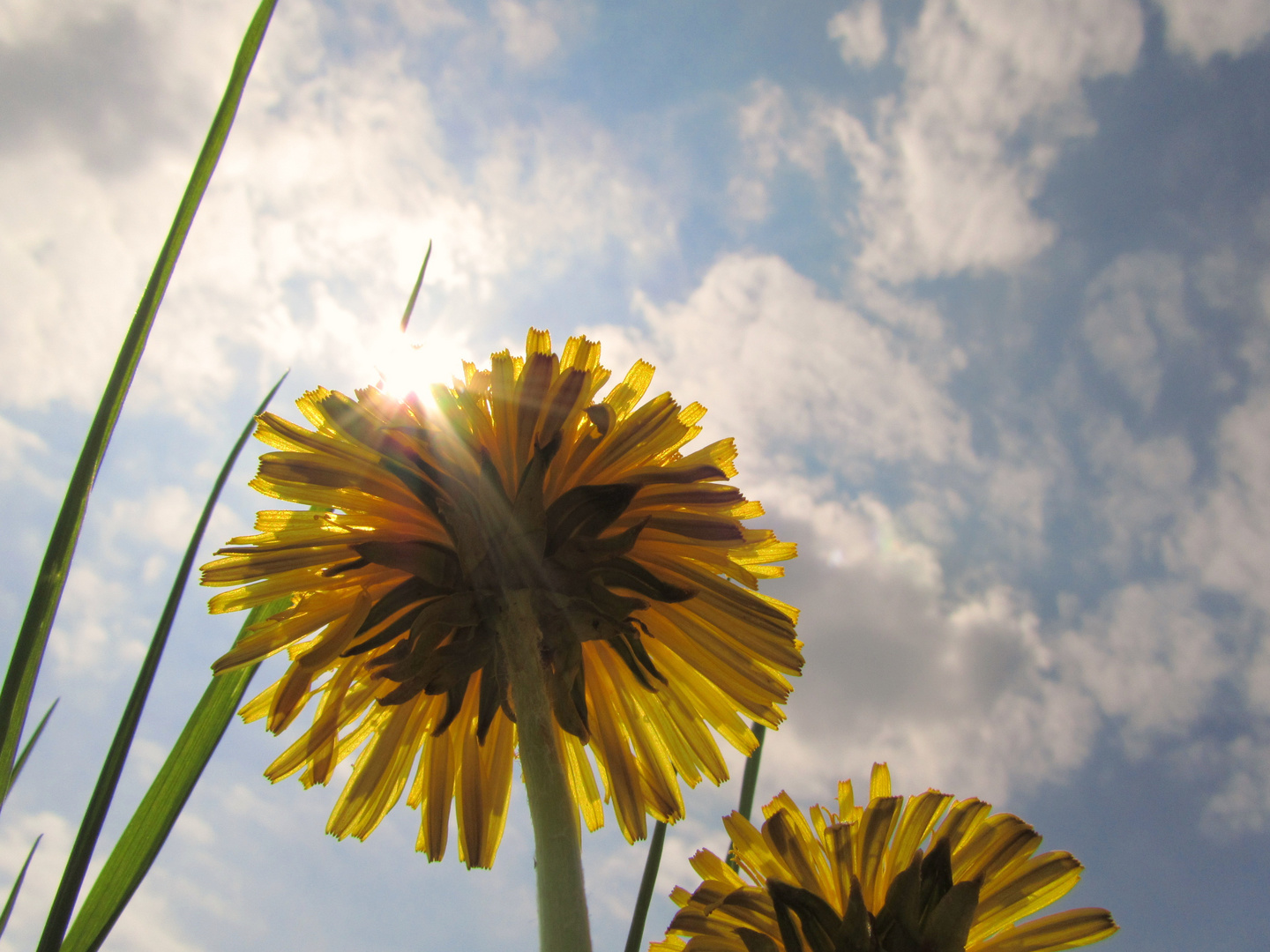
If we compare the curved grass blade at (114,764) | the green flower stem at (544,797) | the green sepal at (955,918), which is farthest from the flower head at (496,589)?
the green sepal at (955,918)

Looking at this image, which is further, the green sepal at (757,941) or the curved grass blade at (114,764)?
the green sepal at (757,941)

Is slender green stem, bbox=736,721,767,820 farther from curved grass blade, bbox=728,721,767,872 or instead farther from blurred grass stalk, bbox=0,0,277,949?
blurred grass stalk, bbox=0,0,277,949

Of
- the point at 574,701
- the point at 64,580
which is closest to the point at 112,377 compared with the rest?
the point at 64,580

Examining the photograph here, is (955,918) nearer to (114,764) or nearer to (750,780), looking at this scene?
(750,780)

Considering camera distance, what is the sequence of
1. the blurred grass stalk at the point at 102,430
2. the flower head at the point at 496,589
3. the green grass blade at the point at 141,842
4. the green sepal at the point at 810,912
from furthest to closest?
the flower head at the point at 496,589 → the green sepal at the point at 810,912 → the green grass blade at the point at 141,842 → the blurred grass stalk at the point at 102,430

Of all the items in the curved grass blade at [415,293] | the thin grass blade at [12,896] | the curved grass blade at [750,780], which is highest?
the curved grass blade at [415,293]

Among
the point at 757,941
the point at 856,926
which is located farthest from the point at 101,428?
the point at 856,926

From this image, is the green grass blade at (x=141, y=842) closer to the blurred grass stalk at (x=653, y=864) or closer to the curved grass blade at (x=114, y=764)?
the curved grass blade at (x=114, y=764)

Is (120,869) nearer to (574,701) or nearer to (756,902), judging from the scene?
(574,701)
